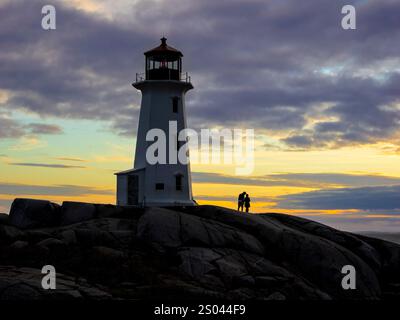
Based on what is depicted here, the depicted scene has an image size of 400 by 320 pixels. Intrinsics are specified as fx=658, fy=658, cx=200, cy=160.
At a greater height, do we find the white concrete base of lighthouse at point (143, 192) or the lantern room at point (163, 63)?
the lantern room at point (163, 63)

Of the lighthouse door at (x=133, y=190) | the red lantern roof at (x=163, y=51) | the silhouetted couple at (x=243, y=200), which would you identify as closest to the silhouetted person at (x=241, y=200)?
the silhouetted couple at (x=243, y=200)

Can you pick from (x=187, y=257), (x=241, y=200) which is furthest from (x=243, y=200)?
(x=187, y=257)

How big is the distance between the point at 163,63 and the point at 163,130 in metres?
5.22

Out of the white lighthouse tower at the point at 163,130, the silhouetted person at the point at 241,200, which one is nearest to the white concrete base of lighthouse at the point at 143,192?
the white lighthouse tower at the point at 163,130

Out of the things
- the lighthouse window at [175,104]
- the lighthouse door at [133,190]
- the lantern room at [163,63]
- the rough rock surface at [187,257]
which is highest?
the lantern room at [163,63]

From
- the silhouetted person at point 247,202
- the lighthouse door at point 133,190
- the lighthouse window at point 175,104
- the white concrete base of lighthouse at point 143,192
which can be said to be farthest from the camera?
the lighthouse window at point 175,104

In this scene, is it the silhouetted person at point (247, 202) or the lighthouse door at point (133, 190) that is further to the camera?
the lighthouse door at point (133, 190)

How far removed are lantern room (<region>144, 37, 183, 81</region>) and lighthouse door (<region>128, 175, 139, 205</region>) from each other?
769 cm

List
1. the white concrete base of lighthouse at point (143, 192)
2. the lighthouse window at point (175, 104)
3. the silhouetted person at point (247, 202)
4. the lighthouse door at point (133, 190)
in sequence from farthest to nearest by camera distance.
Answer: the lighthouse window at point (175, 104), the lighthouse door at point (133, 190), the white concrete base of lighthouse at point (143, 192), the silhouetted person at point (247, 202)

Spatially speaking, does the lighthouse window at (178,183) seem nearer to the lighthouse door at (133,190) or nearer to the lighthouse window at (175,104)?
the lighthouse door at (133,190)

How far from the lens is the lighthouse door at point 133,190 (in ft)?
160

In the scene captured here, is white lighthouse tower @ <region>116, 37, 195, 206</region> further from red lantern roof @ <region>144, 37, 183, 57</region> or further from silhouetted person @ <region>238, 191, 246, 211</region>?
silhouetted person @ <region>238, 191, 246, 211</region>

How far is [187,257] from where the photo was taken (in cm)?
3759

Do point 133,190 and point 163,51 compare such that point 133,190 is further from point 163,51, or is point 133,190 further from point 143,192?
point 163,51
